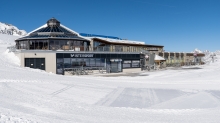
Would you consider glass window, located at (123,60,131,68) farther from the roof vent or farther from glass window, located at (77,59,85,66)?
the roof vent

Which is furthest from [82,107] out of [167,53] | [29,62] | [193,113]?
[167,53]

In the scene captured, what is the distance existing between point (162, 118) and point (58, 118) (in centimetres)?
383

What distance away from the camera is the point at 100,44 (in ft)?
116

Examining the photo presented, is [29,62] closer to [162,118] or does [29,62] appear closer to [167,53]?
[162,118]

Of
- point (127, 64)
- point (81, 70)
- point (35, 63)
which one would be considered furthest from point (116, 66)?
point (35, 63)

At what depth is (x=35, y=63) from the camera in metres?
25.9

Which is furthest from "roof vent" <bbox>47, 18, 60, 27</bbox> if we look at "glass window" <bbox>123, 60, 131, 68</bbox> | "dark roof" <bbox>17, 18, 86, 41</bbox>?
"glass window" <bbox>123, 60, 131, 68</bbox>

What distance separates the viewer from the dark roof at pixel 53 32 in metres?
29.3

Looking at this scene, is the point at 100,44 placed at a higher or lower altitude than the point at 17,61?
higher

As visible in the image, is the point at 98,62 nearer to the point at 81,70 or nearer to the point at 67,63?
the point at 81,70

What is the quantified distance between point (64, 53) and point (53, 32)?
5.50m

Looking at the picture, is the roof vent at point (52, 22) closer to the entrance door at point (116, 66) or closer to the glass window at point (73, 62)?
the glass window at point (73, 62)

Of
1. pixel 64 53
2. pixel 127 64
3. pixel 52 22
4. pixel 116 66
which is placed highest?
pixel 52 22

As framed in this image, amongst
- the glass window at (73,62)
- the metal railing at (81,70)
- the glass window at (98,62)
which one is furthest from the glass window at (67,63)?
the glass window at (98,62)
